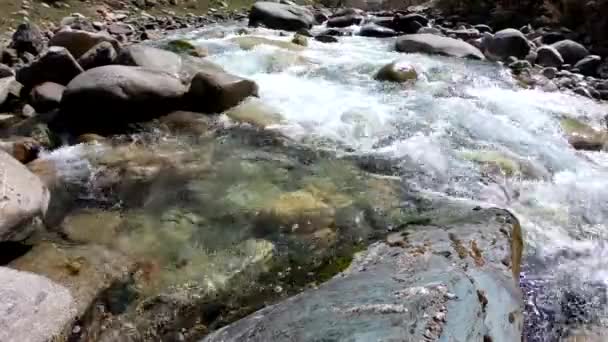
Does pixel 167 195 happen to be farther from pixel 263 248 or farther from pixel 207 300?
pixel 207 300

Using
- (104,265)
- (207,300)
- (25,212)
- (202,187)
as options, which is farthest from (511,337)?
(25,212)

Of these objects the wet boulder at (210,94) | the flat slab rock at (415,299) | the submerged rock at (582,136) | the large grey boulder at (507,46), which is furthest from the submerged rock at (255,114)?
the large grey boulder at (507,46)

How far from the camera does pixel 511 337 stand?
2.67 m

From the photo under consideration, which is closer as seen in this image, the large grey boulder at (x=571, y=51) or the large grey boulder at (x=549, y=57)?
the large grey boulder at (x=549, y=57)

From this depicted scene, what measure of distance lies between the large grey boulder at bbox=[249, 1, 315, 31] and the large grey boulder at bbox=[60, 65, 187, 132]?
785 cm

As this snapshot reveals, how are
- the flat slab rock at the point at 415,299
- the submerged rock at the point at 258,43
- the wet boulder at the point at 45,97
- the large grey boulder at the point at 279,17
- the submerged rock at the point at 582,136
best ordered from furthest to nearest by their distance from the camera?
the large grey boulder at the point at 279,17, the submerged rock at the point at 258,43, the wet boulder at the point at 45,97, the submerged rock at the point at 582,136, the flat slab rock at the point at 415,299

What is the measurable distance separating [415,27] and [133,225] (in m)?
11.5

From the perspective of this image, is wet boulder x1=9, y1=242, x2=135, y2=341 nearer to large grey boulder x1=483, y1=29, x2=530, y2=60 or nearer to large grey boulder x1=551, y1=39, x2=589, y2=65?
large grey boulder x1=483, y1=29, x2=530, y2=60

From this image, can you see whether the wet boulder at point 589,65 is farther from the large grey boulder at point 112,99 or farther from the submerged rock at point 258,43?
the large grey boulder at point 112,99

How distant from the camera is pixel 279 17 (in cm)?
1393

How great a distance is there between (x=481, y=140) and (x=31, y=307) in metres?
4.89

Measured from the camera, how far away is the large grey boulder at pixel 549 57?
1016cm

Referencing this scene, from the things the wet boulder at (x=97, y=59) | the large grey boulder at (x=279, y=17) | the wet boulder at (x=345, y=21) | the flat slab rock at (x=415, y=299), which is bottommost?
the wet boulder at (x=345, y=21)

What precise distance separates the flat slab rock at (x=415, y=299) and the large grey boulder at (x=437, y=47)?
7.50m
